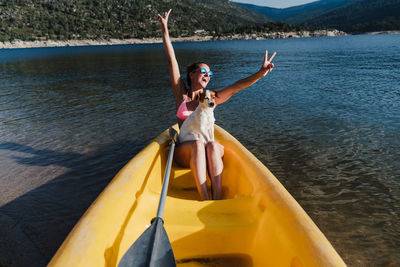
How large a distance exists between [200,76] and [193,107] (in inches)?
17.0

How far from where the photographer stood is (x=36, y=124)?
8180 millimetres

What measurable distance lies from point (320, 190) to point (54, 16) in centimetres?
13556

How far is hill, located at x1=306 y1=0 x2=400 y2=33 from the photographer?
385 ft

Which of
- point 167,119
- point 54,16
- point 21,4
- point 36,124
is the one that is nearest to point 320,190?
point 167,119

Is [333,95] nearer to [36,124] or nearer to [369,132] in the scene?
[369,132]

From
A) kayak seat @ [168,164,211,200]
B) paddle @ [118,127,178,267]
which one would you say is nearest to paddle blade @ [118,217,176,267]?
paddle @ [118,127,178,267]

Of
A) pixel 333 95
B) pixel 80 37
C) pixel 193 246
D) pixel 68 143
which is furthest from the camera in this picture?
pixel 80 37

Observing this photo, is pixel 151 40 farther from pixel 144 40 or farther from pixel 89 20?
pixel 89 20

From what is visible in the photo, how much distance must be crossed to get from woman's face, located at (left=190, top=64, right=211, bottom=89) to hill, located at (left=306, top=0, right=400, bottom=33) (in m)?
141

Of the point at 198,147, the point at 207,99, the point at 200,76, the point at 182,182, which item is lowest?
→ the point at 182,182

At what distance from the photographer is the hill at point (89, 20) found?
10138cm

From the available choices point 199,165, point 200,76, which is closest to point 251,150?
point 200,76

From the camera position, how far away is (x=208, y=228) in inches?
84.0

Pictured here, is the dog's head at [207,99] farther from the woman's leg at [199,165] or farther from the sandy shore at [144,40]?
the sandy shore at [144,40]
